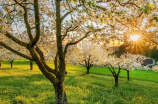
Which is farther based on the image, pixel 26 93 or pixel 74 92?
pixel 74 92

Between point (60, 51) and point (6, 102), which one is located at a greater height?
point (60, 51)

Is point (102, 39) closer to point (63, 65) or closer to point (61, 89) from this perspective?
point (63, 65)

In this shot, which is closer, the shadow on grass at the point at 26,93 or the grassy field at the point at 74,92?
the shadow on grass at the point at 26,93

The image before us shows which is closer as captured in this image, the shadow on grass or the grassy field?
the shadow on grass

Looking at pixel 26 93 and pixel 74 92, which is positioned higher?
pixel 26 93

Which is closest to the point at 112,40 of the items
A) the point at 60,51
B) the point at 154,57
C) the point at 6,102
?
the point at 60,51

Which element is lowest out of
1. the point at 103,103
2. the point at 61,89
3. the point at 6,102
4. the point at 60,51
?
the point at 103,103

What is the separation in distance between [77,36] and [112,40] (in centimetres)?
381

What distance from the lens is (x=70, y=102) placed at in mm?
10320

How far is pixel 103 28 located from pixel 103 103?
6924mm

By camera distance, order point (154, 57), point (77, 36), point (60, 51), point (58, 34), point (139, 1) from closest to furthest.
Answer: point (139, 1) → point (58, 34) → point (60, 51) → point (77, 36) → point (154, 57)

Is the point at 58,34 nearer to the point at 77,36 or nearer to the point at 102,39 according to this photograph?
the point at 102,39

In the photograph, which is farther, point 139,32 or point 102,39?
point 102,39

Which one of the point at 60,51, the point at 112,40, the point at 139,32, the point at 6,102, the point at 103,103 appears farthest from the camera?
the point at 103,103
